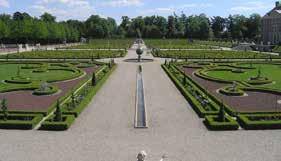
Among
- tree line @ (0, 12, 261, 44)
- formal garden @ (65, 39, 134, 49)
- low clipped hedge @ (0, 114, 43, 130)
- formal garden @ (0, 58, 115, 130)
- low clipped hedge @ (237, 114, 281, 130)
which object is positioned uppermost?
tree line @ (0, 12, 261, 44)

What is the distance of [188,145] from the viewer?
478 inches

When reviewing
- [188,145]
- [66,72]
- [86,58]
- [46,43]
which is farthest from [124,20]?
[188,145]

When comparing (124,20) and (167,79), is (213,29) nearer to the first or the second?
(124,20)

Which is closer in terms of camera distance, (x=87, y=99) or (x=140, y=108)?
(x=140, y=108)

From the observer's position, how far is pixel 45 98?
19422 millimetres

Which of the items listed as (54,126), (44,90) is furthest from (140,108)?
(44,90)

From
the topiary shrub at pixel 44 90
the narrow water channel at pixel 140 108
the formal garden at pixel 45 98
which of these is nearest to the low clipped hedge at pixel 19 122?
the formal garden at pixel 45 98

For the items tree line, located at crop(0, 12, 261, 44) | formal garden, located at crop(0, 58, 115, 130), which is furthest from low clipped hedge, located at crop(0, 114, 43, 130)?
tree line, located at crop(0, 12, 261, 44)

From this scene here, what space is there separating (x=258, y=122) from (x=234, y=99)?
5060mm

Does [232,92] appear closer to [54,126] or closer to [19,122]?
[54,126]

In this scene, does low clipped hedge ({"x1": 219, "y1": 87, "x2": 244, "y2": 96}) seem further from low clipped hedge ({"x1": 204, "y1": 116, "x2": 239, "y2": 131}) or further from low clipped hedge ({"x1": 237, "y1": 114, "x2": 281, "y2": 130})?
low clipped hedge ({"x1": 204, "y1": 116, "x2": 239, "y2": 131})

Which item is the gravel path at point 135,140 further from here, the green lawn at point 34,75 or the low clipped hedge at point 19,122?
the green lawn at point 34,75

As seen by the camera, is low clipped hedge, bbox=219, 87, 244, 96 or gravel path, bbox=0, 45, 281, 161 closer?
gravel path, bbox=0, 45, 281, 161

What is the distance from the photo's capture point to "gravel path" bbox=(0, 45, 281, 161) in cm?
1123
